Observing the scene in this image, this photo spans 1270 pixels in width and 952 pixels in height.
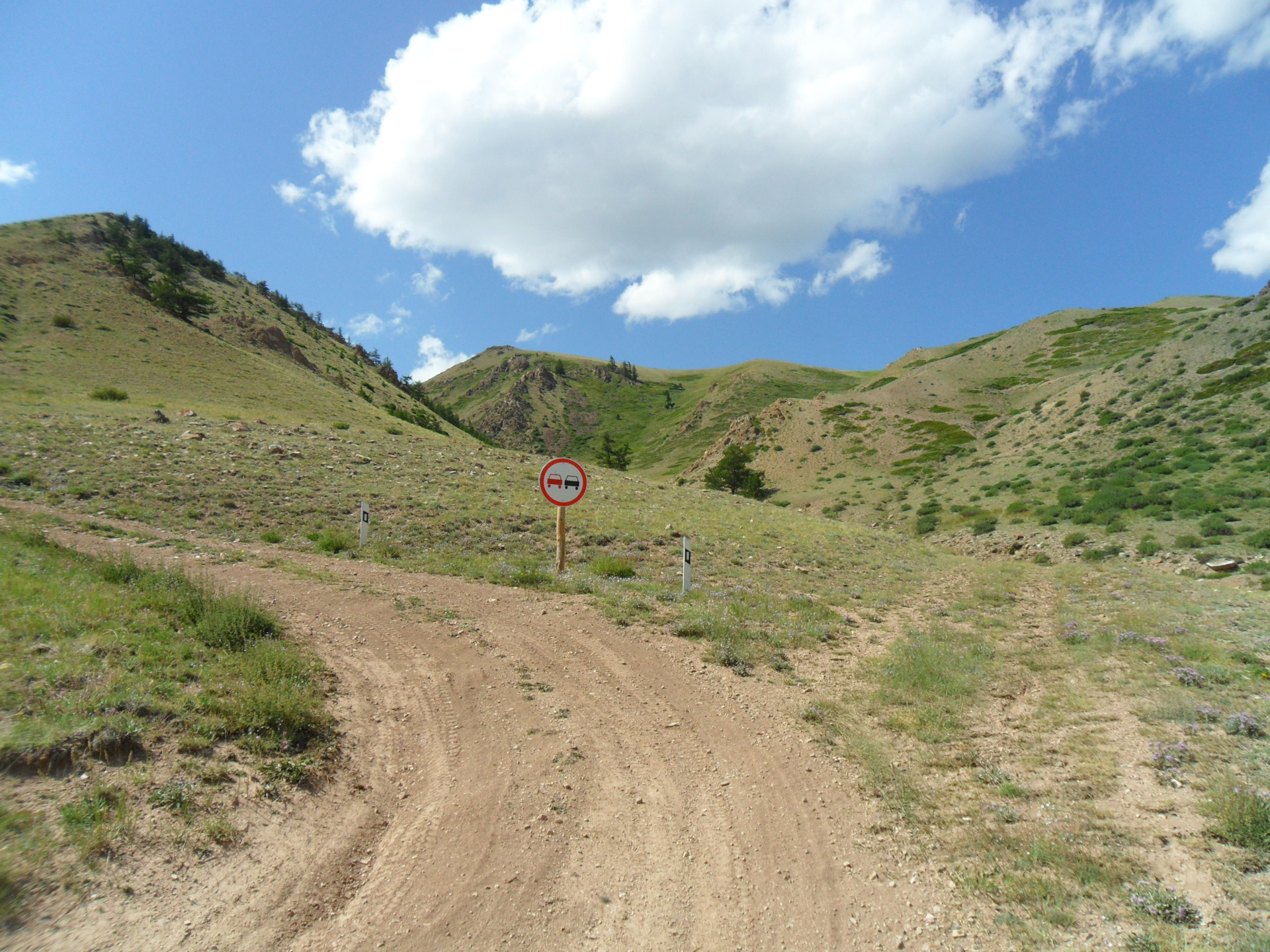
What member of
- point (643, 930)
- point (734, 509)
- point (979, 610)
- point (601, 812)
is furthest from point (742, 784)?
point (734, 509)

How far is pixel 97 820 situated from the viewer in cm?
375

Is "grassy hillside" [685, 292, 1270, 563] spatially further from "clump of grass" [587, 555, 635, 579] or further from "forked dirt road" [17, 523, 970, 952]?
"forked dirt road" [17, 523, 970, 952]

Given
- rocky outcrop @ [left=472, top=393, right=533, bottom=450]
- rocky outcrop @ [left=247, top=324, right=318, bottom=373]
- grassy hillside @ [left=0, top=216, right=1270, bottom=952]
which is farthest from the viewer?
rocky outcrop @ [left=472, top=393, right=533, bottom=450]

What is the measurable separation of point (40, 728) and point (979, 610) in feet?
47.9

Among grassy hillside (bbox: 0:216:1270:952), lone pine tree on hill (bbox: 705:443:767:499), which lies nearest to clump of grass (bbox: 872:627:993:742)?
grassy hillside (bbox: 0:216:1270:952)

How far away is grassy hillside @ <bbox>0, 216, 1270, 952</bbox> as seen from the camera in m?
4.57

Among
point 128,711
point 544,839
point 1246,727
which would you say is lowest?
point 544,839

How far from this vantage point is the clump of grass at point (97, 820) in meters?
3.60

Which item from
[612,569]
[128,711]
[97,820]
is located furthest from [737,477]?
[97,820]

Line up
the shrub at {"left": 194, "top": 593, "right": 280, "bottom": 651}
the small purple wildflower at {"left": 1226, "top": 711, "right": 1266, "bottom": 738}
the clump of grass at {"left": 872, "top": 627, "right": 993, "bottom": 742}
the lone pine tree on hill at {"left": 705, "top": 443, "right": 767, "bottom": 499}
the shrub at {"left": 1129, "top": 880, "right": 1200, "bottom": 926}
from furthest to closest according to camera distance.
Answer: the lone pine tree on hill at {"left": 705, "top": 443, "right": 767, "bottom": 499} < the shrub at {"left": 194, "top": 593, "right": 280, "bottom": 651} < the clump of grass at {"left": 872, "top": 627, "right": 993, "bottom": 742} < the small purple wildflower at {"left": 1226, "top": 711, "right": 1266, "bottom": 738} < the shrub at {"left": 1129, "top": 880, "right": 1200, "bottom": 926}

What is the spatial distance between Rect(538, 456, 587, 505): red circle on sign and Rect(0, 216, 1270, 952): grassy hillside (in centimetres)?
170

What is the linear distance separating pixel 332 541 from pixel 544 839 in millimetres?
11390

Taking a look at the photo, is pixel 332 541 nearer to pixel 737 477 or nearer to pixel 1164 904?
pixel 1164 904

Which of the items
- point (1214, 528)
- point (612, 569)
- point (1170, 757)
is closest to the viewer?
point (1170, 757)
